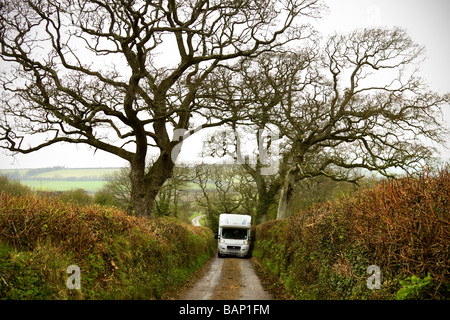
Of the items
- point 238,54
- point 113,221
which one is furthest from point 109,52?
point 113,221

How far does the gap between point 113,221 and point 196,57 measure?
1033cm

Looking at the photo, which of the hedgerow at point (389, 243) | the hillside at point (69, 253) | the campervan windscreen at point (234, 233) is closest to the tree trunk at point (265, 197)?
the campervan windscreen at point (234, 233)

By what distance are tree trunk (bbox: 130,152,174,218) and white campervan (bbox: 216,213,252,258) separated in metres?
8.67

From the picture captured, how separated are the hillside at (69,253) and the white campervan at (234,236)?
1443 cm

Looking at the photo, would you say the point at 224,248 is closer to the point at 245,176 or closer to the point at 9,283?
the point at 245,176

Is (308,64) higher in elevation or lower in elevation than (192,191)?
higher

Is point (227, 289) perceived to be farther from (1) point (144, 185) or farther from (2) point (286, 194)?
(2) point (286, 194)

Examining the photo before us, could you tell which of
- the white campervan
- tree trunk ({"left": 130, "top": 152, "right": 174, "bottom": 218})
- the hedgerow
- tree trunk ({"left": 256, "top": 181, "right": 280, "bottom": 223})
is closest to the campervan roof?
the white campervan

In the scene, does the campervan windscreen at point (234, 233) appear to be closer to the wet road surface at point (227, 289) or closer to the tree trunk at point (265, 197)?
the tree trunk at point (265, 197)

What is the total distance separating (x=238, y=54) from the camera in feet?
51.0

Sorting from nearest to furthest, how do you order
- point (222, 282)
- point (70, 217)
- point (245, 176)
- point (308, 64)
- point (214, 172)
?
point (70, 217) → point (222, 282) → point (308, 64) → point (245, 176) → point (214, 172)

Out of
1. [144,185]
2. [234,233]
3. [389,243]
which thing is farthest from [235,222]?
[389,243]

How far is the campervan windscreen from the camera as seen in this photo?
23.7 meters

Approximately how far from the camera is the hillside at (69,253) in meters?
4.55
